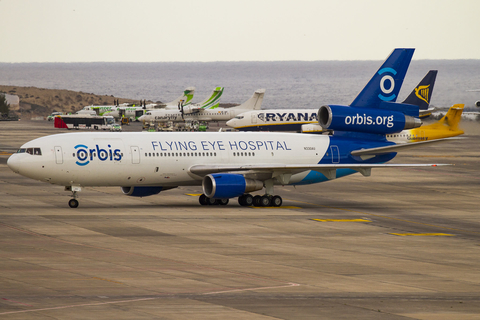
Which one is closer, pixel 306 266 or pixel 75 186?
pixel 306 266

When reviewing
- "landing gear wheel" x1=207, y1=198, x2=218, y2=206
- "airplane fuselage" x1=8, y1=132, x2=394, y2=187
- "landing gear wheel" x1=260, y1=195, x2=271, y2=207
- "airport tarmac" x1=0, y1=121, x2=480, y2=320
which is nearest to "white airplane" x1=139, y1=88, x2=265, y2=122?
"airport tarmac" x1=0, y1=121, x2=480, y2=320

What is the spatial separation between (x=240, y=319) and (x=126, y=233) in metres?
16.3

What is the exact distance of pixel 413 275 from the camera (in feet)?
87.3

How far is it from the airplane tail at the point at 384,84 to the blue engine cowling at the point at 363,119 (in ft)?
2.04

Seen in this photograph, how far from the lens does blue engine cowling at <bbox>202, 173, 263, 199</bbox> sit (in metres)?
43.8

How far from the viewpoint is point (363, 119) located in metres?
49.6

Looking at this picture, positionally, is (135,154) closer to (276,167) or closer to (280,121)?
(276,167)

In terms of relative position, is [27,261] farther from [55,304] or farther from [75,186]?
[75,186]

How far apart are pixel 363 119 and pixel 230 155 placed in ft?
31.5

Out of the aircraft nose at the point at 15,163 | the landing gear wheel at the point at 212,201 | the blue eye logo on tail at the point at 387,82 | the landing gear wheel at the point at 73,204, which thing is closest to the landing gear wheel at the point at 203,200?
the landing gear wheel at the point at 212,201

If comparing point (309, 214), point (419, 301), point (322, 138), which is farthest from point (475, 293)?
point (322, 138)

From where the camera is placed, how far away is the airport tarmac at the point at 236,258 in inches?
843

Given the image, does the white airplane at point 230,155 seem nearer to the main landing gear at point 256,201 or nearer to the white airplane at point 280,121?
the main landing gear at point 256,201

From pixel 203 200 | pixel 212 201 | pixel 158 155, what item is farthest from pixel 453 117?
pixel 158 155
